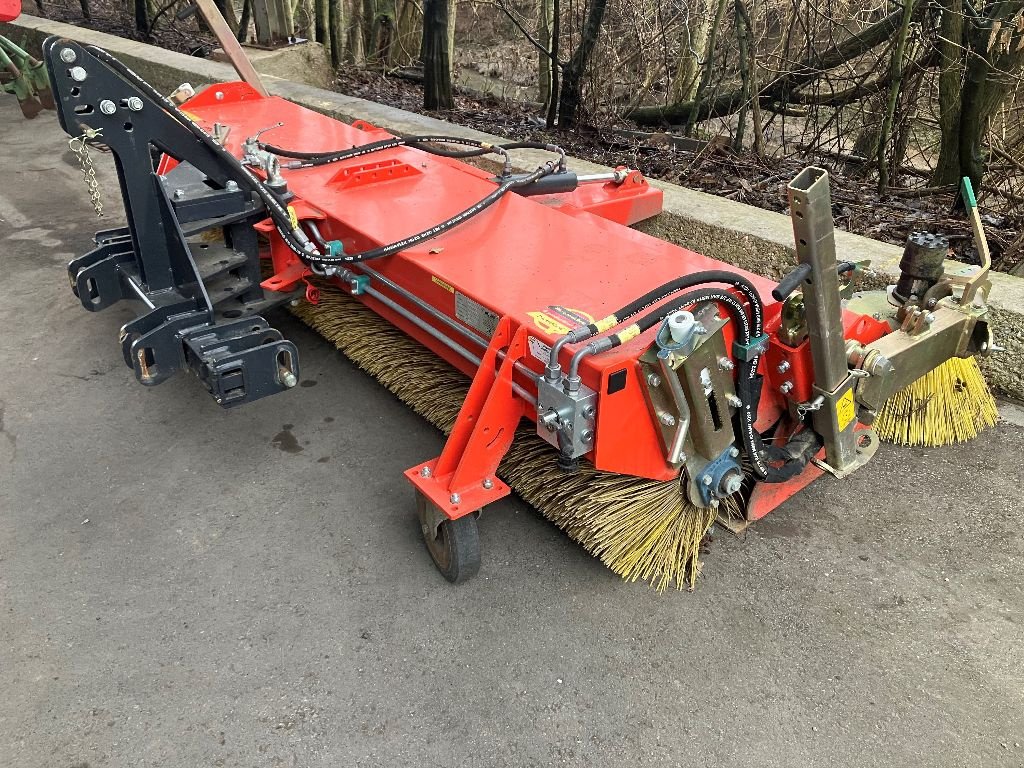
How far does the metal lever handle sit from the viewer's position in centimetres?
171

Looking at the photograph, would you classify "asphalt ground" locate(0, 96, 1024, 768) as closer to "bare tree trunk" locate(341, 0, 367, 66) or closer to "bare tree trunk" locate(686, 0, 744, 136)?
"bare tree trunk" locate(686, 0, 744, 136)

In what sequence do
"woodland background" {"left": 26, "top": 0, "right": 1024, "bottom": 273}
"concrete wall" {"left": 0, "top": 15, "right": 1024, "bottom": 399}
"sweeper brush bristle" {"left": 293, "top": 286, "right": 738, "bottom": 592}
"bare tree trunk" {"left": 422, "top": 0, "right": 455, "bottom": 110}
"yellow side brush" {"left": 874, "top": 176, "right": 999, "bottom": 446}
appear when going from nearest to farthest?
"sweeper brush bristle" {"left": 293, "top": 286, "right": 738, "bottom": 592} < "yellow side brush" {"left": 874, "top": 176, "right": 999, "bottom": 446} < "concrete wall" {"left": 0, "top": 15, "right": 1024, "bottom": 399} < "woodland background" {"left": 26, "top": 0, "right": 1024, "bottom": 273} < "bare tree trunk" {"left": 422, "top": 0, "right": 455, "bottom": 110}

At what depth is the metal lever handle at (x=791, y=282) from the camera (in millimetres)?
1714

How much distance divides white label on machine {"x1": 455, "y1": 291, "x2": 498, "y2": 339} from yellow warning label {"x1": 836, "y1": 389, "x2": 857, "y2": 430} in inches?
37.3

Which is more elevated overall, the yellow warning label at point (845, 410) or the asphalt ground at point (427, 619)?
the yellow warning label at point (845, 410)

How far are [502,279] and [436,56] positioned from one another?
4.16 meters

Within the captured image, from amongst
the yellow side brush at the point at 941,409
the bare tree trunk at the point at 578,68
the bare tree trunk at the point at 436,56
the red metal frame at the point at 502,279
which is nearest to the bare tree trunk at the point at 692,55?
the bare tree trunk at the point at 578,68

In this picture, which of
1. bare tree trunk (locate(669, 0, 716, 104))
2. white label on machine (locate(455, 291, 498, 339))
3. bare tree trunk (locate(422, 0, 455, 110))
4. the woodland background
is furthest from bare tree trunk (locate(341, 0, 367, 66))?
white label on machine (locate(455, 291, 498, 339))

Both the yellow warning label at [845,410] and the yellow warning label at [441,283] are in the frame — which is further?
the yellow warning label at [441,283]

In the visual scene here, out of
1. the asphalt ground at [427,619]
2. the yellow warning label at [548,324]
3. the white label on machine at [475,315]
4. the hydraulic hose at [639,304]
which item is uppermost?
the hydraulic hose at [639,304]

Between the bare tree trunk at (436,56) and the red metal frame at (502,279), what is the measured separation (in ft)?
9.25

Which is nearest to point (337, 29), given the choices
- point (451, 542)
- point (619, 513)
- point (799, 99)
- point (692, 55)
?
point (692, 55)

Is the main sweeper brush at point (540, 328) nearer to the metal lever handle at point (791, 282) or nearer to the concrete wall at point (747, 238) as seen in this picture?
the metal lever handle at point (791, 282)

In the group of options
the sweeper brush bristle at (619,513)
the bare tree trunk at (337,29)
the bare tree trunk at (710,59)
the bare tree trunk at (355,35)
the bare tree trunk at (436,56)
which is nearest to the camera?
the sweeper brush bristle at (619,513)
